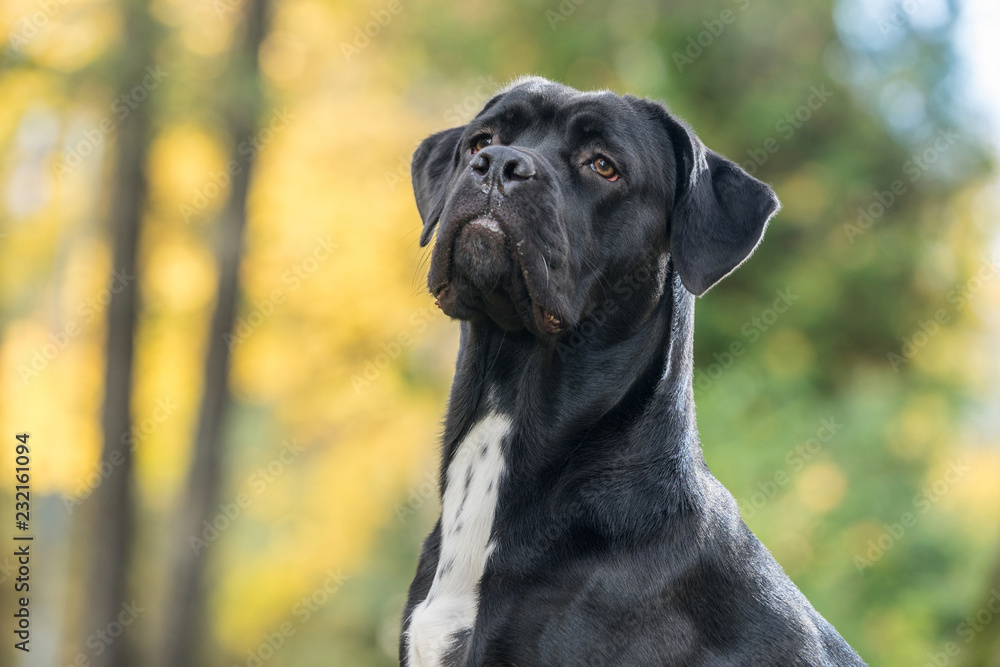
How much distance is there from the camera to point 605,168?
3311 millimetres

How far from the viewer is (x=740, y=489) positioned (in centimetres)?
823

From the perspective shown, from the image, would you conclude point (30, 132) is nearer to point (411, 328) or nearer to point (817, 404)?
point (411, 328)

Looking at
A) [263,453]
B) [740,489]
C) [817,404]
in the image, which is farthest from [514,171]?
[263,453]

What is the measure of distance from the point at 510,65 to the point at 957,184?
21.4 feet
